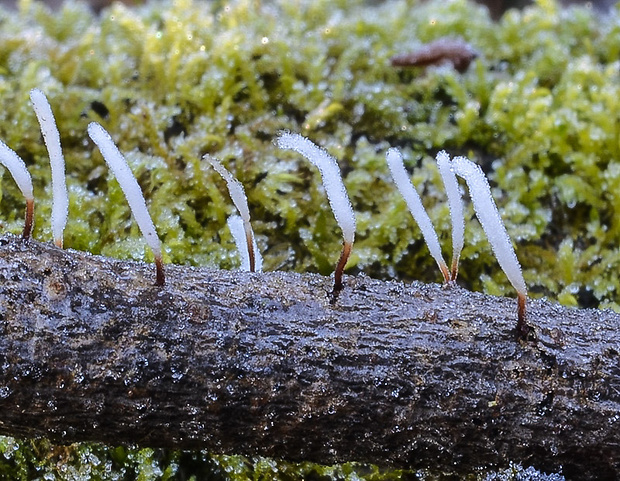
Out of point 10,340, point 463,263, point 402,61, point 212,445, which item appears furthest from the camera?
point 402,61

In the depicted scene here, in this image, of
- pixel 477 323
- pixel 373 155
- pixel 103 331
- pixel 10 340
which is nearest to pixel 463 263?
pixel 373 155

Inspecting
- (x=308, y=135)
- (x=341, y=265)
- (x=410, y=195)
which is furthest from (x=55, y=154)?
(x=308, y=135)

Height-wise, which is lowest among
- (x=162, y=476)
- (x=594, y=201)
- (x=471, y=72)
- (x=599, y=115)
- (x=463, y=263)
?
(x=162, y=476)

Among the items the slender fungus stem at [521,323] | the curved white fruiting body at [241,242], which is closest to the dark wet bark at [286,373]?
the slender fungus stem at [521,323]

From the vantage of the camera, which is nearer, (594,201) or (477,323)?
(477,323)

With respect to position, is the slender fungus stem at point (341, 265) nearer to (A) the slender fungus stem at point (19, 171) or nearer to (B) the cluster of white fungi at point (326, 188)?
(B) the cluster of white fungi at point (326, 188)

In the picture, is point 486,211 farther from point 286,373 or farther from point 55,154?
point 55,154

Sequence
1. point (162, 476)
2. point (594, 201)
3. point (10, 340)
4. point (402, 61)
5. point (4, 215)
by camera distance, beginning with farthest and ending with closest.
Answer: point (402, 61) < point (594, 201) < point (4, 215) < point (162, 476) < point (10, 340)

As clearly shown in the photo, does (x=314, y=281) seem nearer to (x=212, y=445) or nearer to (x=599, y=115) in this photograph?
(x=212, y=445)

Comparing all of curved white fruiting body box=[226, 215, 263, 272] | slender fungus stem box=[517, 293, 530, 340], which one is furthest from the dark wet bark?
curved white fruiting body box=[226, 215, 263, 272]
